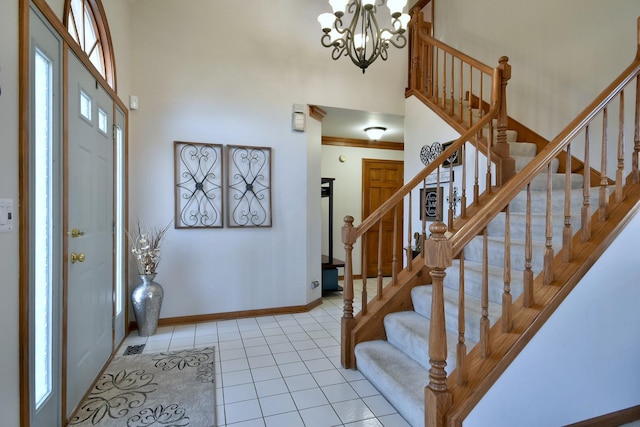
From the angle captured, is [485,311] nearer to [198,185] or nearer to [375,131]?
[198,185]

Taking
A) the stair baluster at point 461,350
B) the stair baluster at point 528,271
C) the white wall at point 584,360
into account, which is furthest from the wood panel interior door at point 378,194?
the stair baluster at point 461,350

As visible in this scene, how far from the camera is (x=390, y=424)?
1.91m

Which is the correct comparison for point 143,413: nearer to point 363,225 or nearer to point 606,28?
point 363,225

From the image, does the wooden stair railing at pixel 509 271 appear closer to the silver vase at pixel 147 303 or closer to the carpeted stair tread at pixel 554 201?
the carpeted stair tread at pixel 554 201

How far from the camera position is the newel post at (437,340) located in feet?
5.03

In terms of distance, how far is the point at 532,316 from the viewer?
1.71 metres

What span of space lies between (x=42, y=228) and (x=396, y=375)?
209 cm

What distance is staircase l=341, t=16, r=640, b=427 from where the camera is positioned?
1.62 meters

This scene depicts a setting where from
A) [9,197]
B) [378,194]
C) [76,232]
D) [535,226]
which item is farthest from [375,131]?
[9,197]

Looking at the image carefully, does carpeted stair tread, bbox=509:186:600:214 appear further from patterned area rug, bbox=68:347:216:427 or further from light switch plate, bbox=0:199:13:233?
light switch plate, bbox=0:199:13:233

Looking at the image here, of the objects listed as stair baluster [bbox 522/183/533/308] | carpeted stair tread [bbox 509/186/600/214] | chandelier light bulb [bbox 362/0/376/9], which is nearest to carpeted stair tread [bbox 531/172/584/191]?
carpeted stair tread [bbox 509/186/600/214]

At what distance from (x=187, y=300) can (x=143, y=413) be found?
65.0 inches

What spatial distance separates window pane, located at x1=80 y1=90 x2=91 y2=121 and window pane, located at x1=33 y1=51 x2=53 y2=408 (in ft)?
1.33

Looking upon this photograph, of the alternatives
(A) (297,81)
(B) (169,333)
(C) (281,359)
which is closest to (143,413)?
(C) (281,359)
